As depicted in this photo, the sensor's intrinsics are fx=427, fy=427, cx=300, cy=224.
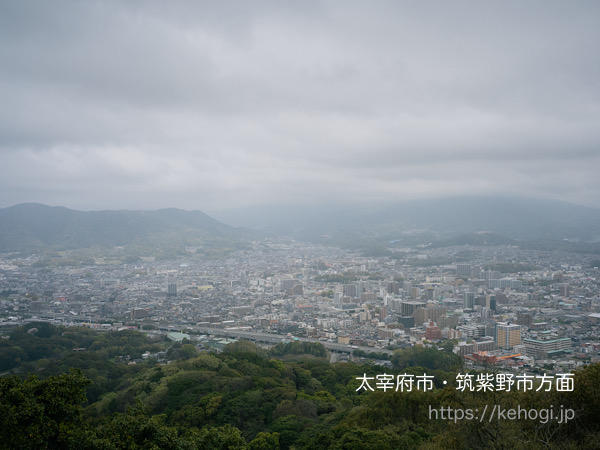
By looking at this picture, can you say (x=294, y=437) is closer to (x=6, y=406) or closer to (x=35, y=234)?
(x=6, y=406)

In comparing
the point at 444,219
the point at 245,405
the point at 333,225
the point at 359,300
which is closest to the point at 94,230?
the point at 359,300

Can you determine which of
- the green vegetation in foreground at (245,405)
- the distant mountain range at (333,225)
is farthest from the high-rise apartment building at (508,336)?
the distant mountain range at (333,225)

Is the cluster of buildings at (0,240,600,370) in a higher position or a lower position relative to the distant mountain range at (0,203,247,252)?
lower

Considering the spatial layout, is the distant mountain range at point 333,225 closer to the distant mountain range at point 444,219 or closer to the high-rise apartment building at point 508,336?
the distant mountain range at point 444,219

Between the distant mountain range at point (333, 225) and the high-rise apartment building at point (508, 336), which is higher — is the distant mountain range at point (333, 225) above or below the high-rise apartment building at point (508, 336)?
above

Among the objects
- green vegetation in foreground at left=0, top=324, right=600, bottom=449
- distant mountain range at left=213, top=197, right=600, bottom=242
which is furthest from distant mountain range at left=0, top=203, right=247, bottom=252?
green vegetation in foreground at left=0, top=324, right=600, bottom=449

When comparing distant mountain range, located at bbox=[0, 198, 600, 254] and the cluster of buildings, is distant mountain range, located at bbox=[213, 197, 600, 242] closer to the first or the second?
distant mountain range, located at bbox=[0, 198, 600, 254]

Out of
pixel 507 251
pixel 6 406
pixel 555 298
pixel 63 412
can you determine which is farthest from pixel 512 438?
pixel 507 251
